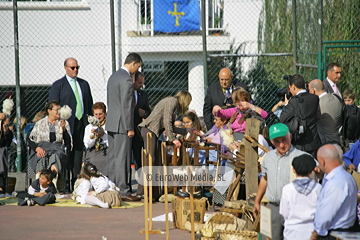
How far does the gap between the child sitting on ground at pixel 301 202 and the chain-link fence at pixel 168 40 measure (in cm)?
803

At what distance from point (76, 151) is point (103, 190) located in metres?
1.78

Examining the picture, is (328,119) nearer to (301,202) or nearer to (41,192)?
(301,202)

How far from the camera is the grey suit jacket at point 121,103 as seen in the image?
9.60 metres

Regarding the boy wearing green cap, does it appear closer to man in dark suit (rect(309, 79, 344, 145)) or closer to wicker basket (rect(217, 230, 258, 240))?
wicker basket (rect(217, 230, 258, 240))

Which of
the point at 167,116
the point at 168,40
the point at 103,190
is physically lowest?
the point at 103,190

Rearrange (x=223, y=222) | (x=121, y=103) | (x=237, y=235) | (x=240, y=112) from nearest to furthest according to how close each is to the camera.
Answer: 1. (x=237, y=235)
2. (x=223, y=222)
3. (x=240, y=112)
4. (x=121, y=103)

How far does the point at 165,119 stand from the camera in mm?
9086

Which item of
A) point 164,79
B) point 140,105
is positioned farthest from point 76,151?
point 164,79

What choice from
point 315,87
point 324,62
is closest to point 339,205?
point 315,87

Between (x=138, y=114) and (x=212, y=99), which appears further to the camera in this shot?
(x=212, y=99)

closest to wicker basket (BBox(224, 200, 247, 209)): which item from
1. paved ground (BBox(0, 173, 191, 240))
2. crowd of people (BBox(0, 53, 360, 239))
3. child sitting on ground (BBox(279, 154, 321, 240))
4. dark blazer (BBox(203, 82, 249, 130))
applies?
paved ground (BBox(0, 173, 191, 240))

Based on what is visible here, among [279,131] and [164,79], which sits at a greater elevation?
[164,79]

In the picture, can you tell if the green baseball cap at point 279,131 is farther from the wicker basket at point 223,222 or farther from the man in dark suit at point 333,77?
the man in dark suit at point 333,77

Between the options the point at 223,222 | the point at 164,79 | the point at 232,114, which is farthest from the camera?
the point at 164,79
